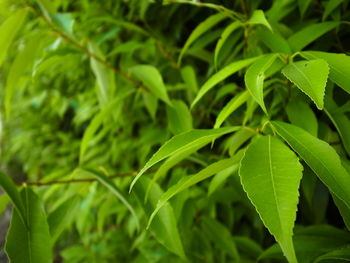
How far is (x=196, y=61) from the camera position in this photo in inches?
40.8

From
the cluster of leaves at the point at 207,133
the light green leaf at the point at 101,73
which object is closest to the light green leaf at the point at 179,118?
the cluster of leaves at the point at 207,133

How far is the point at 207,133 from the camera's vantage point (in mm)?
377

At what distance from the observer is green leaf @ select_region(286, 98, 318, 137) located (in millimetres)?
496

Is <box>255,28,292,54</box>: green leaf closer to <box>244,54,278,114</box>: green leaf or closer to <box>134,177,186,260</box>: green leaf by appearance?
<box>244,54,278,114</box>: green leaf

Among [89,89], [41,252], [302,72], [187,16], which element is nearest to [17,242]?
[41,252]

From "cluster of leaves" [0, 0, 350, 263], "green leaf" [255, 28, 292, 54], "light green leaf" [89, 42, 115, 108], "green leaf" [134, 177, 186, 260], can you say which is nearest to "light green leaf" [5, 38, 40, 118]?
"cluster of leaves" [0, 0, 350, 263]

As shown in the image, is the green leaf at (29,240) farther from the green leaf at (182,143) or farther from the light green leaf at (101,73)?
the light green leaf at (101,73)

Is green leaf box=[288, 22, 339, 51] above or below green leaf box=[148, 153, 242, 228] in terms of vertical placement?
below

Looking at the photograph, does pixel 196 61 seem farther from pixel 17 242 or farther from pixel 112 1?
pixel 17 242

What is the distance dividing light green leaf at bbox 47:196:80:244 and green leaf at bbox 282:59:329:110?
43 centimetres

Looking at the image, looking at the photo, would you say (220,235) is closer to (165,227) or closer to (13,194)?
(165,227)

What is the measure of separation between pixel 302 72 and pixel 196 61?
0.68m

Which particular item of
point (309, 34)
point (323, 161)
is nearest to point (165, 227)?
point (323, 161)

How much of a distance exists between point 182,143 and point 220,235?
18.2 inches
